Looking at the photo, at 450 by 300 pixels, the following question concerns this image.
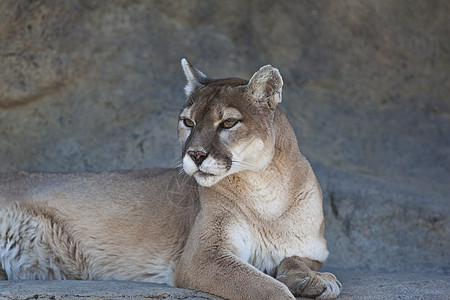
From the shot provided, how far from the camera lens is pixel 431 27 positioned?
8055 millimetres

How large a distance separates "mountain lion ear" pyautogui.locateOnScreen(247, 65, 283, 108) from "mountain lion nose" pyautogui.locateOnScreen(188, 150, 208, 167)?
2.35 feet

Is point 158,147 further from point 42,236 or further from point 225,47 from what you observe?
point 42,236

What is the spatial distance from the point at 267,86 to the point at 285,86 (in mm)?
3320

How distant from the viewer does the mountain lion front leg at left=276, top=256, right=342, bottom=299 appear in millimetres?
4324

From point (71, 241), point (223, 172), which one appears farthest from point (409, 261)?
point (71, 241)

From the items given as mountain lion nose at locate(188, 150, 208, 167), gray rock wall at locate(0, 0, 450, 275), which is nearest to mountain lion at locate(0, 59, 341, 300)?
mountain lion nose at locate(188, 150, 208, 167)

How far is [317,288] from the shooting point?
433 centimetres

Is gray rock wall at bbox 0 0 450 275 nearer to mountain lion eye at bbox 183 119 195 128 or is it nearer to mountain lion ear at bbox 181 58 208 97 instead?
mountain lion ear at bbox 181 58 208 97

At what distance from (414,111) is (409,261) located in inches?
89.7

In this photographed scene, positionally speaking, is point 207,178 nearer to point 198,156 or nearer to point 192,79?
point 198,156

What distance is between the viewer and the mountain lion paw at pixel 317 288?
14.2 feet

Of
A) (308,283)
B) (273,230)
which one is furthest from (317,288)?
(273,230)

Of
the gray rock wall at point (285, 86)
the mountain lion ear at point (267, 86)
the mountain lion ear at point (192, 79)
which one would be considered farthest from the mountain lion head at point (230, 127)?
the gray rock wall at point (285, 86)

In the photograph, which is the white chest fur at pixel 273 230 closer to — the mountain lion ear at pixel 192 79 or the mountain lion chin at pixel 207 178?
the mountain lion chin at pixel 207 178
